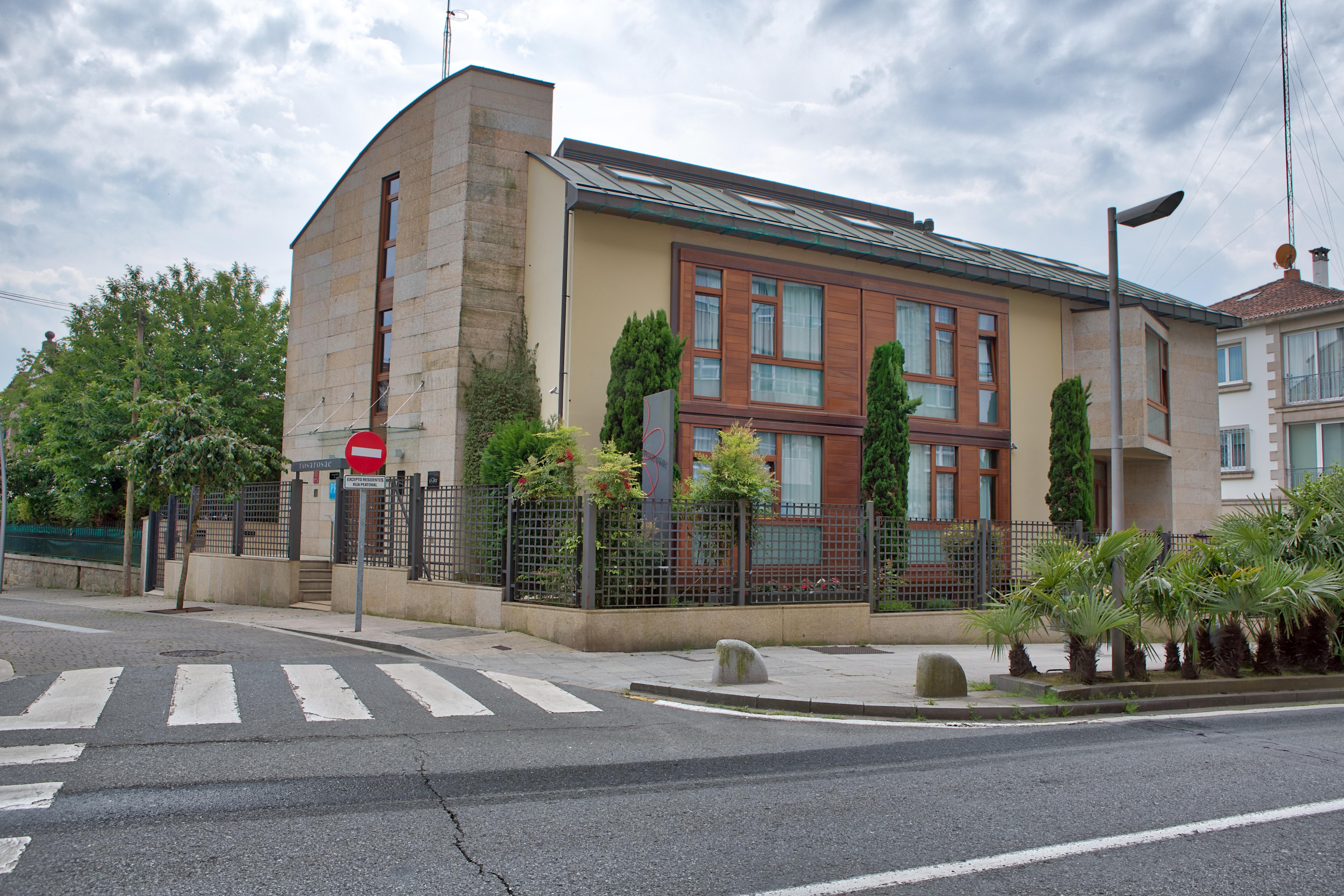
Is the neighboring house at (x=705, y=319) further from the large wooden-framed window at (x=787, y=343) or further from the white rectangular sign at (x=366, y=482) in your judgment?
the white rectangular sign at (x=366, y=482)

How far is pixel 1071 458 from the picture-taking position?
60.9 feet

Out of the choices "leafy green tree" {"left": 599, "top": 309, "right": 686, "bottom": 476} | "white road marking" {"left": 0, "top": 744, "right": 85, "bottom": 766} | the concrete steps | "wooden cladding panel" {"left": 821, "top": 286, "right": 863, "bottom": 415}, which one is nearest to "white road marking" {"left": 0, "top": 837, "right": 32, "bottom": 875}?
"white road marking" {"left": 0, "top": 744, "right": 85, "bottom": 766}

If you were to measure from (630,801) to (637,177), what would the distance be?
17461 mm

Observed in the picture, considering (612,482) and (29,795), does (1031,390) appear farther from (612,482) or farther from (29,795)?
(29,795)

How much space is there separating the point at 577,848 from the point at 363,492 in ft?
35.0

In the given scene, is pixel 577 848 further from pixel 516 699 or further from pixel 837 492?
pixel 837 492

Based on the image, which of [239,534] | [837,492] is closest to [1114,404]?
[837,492]

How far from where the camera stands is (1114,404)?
11195 mm

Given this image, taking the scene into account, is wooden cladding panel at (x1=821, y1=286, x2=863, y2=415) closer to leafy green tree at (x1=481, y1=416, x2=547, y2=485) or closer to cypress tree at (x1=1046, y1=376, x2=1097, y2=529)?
cypress tree at (x1=1046, y1=376, x2=1097, y2=529)

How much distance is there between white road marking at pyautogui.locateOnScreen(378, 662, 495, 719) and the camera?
7984 millimetres

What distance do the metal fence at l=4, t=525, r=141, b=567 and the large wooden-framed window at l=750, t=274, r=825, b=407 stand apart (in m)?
17.8

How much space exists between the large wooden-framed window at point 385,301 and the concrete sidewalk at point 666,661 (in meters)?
6.04

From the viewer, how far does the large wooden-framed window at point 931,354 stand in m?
19.1

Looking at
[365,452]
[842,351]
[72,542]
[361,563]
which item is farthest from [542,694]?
[72,542]
